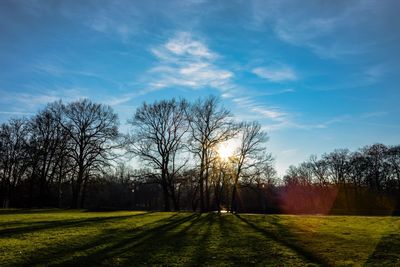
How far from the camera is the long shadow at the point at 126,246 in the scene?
42.7 ft

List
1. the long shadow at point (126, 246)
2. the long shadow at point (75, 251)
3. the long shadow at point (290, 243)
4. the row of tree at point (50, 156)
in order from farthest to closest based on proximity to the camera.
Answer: the row of tree at point (50, 156)
the long shadow at point (290, 243)
the long shadow at point (126, 246)
the long shadow at point (75, 251)

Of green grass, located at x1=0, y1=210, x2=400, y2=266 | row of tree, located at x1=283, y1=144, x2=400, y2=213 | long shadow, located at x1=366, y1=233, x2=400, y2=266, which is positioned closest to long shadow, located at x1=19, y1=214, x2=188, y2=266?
green grass, located at x1=0, y1=210, x2=400, y2=266

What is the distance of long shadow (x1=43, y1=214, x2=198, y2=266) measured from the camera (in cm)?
1301

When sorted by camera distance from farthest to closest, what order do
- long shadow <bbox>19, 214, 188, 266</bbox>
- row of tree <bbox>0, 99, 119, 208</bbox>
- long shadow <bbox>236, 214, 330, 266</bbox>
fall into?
row of tree <bbox>0, 99, 119, 208</bbox> → long shadow <bbox>236, 214, 330, 266</bbox> → long shadow <bbox>19, 214, 188, 266</bbox>

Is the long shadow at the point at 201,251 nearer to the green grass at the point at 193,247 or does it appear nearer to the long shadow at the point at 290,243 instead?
the green grass at the point at 193,247

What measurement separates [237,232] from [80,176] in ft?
121

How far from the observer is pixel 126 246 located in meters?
16.0

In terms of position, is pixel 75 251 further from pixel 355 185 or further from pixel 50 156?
pixel 355 185

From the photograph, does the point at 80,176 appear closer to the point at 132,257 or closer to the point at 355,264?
the point at 132,257

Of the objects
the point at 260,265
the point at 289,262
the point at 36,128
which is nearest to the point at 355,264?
the point at 289,262

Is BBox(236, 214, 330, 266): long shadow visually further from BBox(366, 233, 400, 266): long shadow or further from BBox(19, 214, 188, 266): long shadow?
BBox(19, 214, 188, 266): long shadow

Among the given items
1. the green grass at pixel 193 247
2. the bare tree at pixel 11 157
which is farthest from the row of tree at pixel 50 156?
the green grass at pixel 193 247

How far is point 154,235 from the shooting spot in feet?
65.0

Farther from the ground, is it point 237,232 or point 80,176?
point 80,176
